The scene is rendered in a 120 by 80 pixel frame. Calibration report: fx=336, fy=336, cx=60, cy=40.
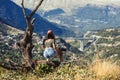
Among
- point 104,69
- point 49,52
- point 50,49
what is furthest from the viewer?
point 50,49

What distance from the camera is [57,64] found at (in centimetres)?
2114

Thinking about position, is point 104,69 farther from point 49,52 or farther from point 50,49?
point 50,49

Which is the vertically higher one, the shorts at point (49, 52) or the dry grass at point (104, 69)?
the dry grass at point (104, 69)

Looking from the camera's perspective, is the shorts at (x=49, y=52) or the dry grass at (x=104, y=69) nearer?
the dry grass at (x=104, y=69)

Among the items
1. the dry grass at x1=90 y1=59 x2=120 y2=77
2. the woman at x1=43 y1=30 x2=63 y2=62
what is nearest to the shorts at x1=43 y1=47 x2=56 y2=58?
the woman at x1=43 y1=30 x2=63 y2=62

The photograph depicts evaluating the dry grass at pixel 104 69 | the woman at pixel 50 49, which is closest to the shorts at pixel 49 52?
the woman at pixel 50 49

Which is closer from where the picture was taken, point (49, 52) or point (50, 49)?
point (49, 52)

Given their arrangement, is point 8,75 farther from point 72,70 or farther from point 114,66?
point 114,66

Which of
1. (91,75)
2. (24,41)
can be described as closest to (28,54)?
(24,41)

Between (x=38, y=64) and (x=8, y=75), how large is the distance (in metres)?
2.28

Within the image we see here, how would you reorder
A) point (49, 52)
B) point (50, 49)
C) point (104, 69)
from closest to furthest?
point (104, 69) → point (49, 52) → point (50, 49)

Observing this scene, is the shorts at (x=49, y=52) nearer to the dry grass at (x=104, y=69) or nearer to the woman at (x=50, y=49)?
the woman at (x=50, y=49)

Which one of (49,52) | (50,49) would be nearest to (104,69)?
(49,52)

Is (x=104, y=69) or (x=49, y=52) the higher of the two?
(x=104, y=69)
